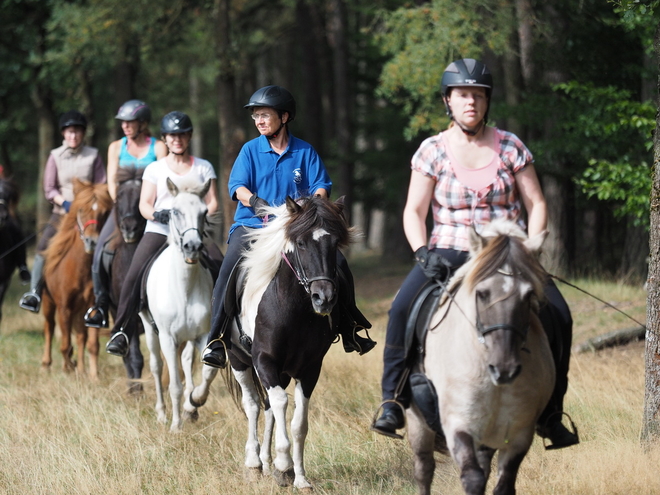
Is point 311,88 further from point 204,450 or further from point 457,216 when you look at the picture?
point 457,216

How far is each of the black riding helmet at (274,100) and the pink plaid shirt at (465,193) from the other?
2.02 meters

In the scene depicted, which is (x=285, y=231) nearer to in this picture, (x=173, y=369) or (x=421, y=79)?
(x=173, y=369)

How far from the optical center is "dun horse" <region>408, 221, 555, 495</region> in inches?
170

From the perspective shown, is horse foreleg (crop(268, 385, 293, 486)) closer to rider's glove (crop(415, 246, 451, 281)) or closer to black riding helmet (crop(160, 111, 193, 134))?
rider's glove (crop(415, 246, 451, 281))

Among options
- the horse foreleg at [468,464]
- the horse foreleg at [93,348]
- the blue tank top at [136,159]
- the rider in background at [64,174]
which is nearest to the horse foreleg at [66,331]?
the horse foreleg at [93,348]

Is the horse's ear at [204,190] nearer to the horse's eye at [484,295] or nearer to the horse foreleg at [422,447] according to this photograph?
the horse foreleg at [422,447]

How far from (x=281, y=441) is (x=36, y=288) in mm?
7097

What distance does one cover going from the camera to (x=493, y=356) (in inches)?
168

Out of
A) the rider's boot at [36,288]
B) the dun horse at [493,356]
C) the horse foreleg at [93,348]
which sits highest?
the dun horse at [493,356]

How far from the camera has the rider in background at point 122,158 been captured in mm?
10016

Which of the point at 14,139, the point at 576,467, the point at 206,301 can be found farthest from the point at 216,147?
the point at 576,467

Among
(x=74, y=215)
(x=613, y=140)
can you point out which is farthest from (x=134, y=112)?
(x=613, y=140)

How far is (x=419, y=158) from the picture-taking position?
5.12 meters

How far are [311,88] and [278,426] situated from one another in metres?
20.3
